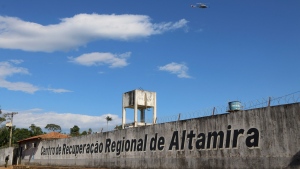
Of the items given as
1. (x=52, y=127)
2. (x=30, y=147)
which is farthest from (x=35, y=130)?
(x=30, y=147)

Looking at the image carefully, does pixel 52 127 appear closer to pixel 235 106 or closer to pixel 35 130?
pixel 35 130

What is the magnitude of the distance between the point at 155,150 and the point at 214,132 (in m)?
4.71

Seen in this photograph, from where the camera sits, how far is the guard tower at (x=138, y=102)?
91.7 ft

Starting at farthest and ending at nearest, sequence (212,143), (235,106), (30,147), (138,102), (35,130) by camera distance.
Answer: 1. (35,130)
2. (30,147)
3. (138,102)
4. (235,106)
5. (212,143)

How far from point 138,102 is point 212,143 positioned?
14408 mm

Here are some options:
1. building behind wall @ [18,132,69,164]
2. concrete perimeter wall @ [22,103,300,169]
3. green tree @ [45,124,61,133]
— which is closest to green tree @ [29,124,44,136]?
green tree @ [45,124,61,133]

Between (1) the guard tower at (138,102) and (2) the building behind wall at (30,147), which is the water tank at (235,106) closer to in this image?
(1) the guard tower at (138,102)

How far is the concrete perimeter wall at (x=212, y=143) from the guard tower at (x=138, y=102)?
5.09m

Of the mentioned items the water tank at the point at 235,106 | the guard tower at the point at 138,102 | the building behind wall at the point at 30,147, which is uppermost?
the guard tower at the point at 138,102

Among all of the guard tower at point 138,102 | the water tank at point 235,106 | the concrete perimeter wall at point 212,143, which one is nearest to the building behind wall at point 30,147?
the guard tower at point 138,102

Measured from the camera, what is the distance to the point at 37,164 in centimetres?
3344

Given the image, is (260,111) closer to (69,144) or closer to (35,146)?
(69,144)

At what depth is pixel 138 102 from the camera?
28141 mm

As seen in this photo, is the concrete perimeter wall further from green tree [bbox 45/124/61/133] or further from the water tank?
green tree [bbox 45/124/61/133]
